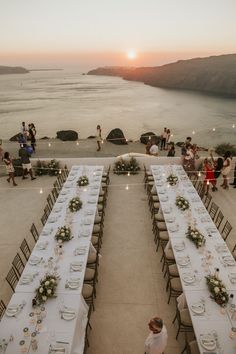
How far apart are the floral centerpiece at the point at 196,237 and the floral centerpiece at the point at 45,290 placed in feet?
11.2

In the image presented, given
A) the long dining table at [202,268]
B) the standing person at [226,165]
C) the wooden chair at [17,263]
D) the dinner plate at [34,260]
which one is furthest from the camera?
the standing person at [226,165]

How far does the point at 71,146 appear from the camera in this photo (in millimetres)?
18781

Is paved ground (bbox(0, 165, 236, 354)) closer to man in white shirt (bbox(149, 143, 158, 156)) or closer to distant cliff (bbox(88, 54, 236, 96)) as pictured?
man in white shirt (bbox(149, 143, 158, 156))

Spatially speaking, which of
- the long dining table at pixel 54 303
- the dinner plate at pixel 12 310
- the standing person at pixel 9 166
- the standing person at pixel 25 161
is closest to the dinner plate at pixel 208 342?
the long dining table at pixel 54 303

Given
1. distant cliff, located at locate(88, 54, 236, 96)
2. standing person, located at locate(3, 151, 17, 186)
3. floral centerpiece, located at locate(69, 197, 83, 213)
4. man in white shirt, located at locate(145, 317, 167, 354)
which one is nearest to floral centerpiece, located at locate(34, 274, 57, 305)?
man in white shirt, located at locate(145, 317, 167, 354)

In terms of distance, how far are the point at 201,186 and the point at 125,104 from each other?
7799cm

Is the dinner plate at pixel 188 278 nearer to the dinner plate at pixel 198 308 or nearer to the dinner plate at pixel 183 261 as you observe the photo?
the dinner plate at pixel 183 261

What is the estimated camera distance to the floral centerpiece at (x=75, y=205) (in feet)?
29.1

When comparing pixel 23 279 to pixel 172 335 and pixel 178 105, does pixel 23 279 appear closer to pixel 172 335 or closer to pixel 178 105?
pixel 172 335

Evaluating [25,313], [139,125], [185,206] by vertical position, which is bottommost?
[139,125]

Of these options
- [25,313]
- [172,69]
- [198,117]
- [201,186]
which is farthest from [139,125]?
[172,69]

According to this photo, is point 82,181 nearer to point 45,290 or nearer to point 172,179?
point 172,179

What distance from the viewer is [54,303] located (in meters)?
5.69

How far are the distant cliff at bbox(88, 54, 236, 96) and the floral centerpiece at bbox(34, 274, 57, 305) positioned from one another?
4361 inches
